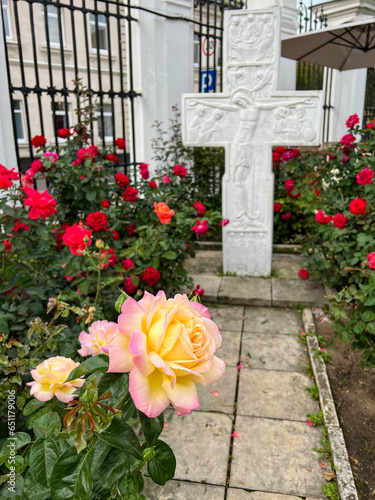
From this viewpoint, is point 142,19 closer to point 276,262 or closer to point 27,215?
point 276,262

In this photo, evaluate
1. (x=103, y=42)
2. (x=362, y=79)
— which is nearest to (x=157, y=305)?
(x=362, y=79)

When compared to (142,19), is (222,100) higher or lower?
lower

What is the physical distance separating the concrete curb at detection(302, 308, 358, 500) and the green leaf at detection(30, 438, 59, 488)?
143 centimetres

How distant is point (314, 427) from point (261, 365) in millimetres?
677

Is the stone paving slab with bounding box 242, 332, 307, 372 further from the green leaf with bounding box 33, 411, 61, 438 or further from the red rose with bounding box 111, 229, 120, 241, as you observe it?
the green leaf with bounding box 33, 411, 61, 438

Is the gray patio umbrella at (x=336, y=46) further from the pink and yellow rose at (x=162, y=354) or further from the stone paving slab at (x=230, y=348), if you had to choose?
the pink and yellow rose at (x=162, y=354)

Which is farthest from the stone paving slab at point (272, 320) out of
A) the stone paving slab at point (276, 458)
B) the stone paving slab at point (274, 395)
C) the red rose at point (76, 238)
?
the red rose at point (76, 238)

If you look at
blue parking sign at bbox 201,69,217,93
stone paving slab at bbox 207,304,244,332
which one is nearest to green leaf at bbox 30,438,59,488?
stone paving slab at bbox 207,304,244,332

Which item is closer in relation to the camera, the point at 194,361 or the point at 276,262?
the point at 194,361

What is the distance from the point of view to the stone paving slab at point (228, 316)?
11.6 feet

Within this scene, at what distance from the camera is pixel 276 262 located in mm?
4840

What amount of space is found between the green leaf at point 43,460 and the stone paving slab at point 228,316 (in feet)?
8.43

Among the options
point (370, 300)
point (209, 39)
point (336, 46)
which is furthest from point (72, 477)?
point (209, 39)

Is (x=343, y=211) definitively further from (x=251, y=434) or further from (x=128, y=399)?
(x=128, y=399)
